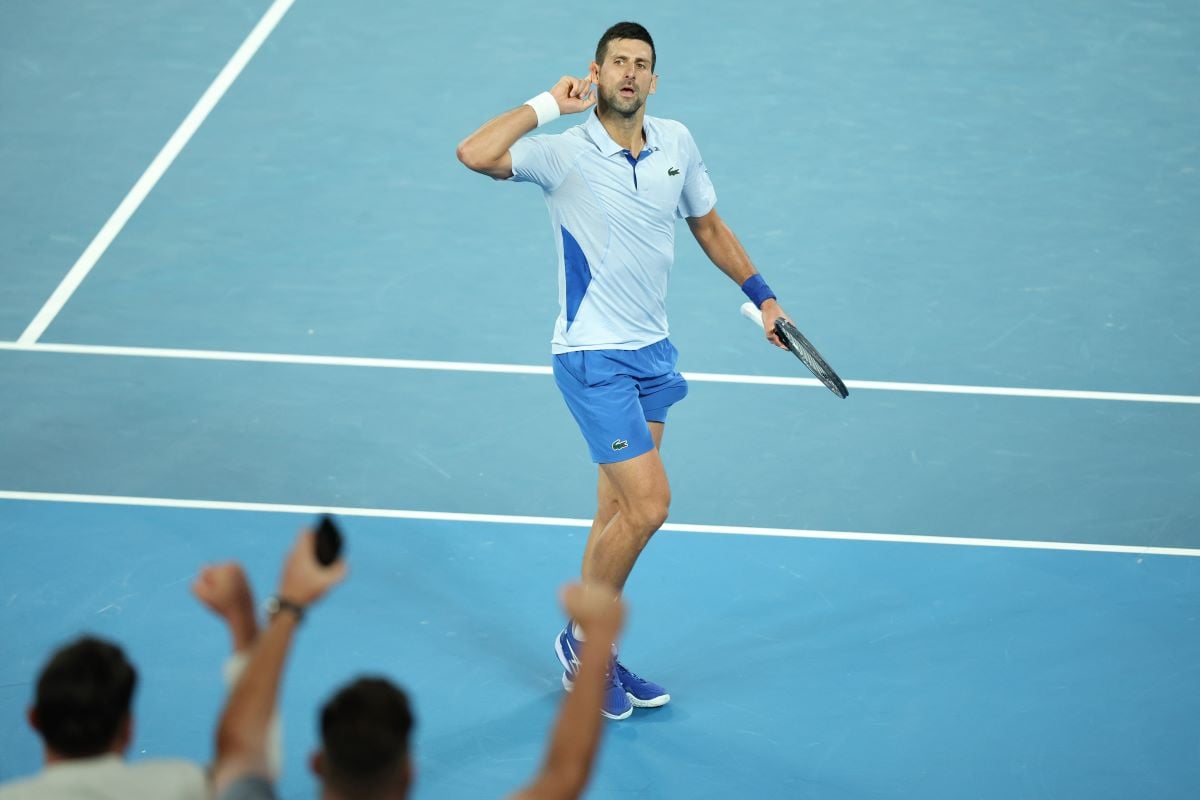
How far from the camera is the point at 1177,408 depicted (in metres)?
9.39

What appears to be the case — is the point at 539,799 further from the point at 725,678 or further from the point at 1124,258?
the point at 1124,258

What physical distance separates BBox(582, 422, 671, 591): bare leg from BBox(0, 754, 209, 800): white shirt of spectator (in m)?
3.41

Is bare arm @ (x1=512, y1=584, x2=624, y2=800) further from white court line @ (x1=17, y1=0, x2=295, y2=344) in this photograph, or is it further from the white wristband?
white court line @ (x1=17, y1=0, x2=295, y2=344)

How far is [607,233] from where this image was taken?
7004 millimetres

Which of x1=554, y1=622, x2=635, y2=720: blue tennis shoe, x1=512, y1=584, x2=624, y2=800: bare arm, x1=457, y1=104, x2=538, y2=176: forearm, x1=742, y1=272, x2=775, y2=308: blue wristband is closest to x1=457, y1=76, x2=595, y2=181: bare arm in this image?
x1=457, y1=104, x2=538, y2=176: forearm

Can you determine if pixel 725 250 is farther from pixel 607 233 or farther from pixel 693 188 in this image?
pixel 607 233

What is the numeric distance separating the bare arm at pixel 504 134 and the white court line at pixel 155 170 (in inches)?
171

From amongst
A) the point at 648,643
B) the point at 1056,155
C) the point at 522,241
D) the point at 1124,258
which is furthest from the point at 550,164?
the point at 1056,155

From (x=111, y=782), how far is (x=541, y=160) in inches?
154

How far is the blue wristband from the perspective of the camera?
7363 millimetres

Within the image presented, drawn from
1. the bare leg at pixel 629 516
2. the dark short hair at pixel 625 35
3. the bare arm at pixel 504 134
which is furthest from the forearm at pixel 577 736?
the dark short hair at pixel 625 35

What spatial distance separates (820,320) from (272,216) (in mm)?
3936

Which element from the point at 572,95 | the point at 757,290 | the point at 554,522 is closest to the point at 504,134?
the point at 572,95

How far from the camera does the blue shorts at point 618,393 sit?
271 inches
